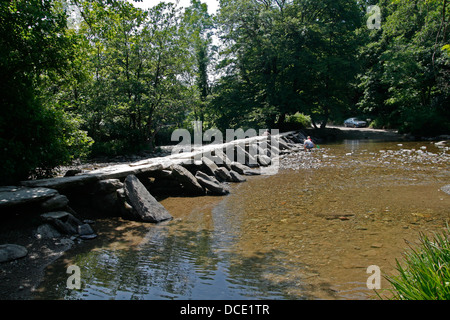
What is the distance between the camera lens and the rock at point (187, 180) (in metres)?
7.60

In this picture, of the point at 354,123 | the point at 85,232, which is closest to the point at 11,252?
the point at 85,232

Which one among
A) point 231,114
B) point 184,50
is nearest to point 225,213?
point 184,50

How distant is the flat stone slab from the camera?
4.45m

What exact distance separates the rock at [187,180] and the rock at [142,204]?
168 centimetres

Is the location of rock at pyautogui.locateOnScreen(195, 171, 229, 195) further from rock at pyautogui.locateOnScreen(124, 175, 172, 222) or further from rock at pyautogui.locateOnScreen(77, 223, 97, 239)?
rock at pyautogui.locateOnScreen(77, 223, 97, 239)

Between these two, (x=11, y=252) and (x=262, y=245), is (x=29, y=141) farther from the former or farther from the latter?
(x=262, y=245)

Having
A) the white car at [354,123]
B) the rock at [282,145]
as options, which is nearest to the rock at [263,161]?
the rock at [282,145]

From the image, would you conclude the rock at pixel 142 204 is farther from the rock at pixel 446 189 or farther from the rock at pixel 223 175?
the rock at pixel 446 189

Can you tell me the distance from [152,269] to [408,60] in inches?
1097

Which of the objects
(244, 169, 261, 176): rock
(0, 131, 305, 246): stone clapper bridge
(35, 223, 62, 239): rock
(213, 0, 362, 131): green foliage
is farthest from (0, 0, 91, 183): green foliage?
(213, 0, 362, 131): green foliage

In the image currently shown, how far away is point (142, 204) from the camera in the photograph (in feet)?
18.9

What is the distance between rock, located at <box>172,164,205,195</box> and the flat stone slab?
3.07 meters

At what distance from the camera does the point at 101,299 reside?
2.91 meters

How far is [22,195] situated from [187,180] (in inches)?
148
